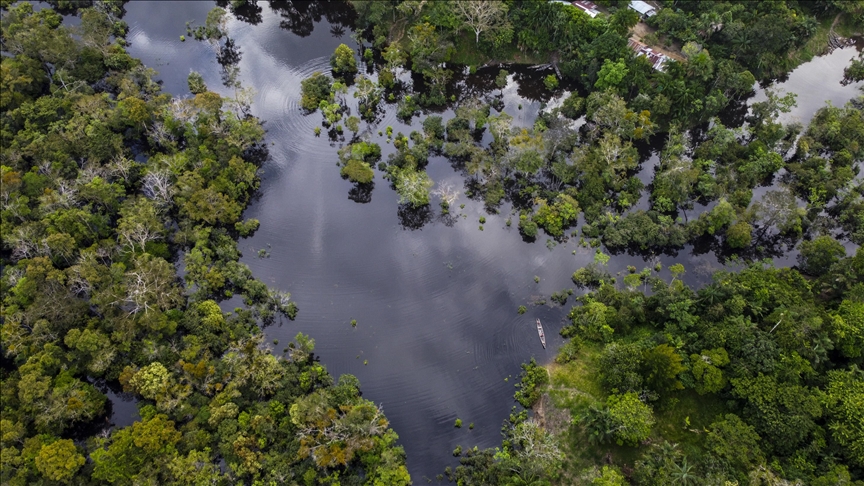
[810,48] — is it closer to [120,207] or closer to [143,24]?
[120,207]

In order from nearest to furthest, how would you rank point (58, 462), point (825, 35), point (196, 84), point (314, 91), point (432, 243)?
point (58, 462)
point (432, 243)
point (314, 91)
point (196, 84)
point (825, 35)

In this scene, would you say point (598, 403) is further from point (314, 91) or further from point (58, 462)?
point (314, 91)

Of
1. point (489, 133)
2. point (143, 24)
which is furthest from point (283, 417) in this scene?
point (143, 24)

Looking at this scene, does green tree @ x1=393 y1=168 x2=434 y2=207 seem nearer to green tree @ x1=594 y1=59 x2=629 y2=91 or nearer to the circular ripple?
the circular ripple

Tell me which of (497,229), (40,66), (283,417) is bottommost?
(283,417)

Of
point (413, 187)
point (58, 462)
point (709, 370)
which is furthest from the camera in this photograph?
point (413, 187)

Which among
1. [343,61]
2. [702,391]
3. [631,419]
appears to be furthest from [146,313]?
[702,391]

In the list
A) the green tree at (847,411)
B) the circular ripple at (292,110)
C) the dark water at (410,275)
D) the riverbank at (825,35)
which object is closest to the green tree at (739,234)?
the dark water at (410,275)
